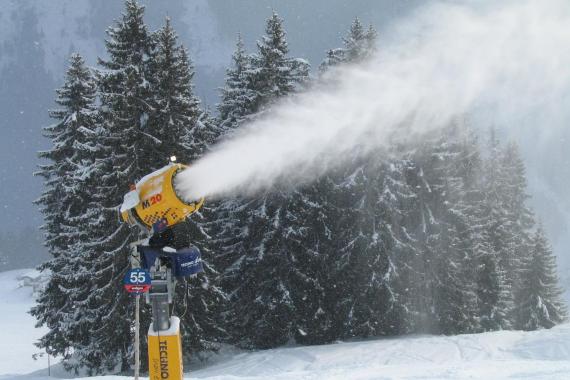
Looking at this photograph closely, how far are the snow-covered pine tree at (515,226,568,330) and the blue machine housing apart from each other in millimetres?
36738

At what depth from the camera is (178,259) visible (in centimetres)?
590

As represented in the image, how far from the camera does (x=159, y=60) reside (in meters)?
22.0

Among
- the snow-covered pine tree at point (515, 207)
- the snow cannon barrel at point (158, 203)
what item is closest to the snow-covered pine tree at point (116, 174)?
the snow cannon barrel at point (158, 203)

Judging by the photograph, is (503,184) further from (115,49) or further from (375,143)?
(115,49)

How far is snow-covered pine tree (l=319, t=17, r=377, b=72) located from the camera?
85.3ft

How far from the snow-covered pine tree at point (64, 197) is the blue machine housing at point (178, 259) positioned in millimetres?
17676

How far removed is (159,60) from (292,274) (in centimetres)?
1042

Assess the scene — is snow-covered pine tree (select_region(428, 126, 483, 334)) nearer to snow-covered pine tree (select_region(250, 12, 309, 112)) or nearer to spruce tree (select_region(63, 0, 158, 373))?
snow-covered pine tree (select_region(250, 12, 309, 112))

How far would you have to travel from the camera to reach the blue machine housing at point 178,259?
5902 millimetres

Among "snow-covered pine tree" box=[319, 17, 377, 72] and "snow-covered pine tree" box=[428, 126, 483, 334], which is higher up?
"snow-covered pine tree" box=[319, 17, 377, 72]

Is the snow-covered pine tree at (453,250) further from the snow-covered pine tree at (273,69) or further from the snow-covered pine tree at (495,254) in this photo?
the snow-covered pine tree at (273,69)

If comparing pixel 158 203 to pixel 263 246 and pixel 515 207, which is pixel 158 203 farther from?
pixel 515 207

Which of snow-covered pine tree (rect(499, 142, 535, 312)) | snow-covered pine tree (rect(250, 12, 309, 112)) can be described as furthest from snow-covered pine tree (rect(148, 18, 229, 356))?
snow-covered pine tree (rect(499, 142, 535, 312))

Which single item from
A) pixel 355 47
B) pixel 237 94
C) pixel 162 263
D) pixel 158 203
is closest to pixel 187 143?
pixel 237 94
